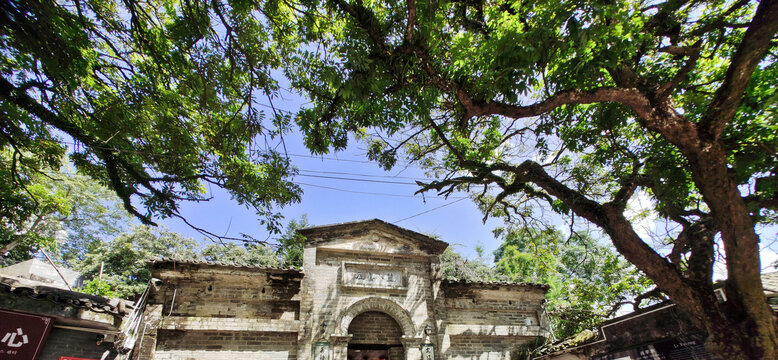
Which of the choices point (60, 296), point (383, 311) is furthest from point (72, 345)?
point (383, 311)

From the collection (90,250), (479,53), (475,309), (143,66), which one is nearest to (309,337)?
(475,309)

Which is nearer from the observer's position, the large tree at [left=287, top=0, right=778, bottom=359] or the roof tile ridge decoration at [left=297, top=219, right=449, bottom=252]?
the large tree at [left=287, top=0, right=778, bottom=359]

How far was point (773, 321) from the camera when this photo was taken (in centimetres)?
418

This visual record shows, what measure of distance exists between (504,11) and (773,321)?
503 cm

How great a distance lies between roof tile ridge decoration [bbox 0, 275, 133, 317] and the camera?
20.3 ft

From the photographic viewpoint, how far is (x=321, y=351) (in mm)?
8406

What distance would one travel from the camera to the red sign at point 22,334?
6.02 meters

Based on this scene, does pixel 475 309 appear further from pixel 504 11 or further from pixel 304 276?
pixel 504 11

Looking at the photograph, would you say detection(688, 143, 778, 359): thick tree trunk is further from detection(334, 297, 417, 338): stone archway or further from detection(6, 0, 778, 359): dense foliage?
detection(334, 297, 417, 338): stone archway

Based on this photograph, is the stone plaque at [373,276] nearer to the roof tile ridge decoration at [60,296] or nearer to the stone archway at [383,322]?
the stone archway at [383,322]

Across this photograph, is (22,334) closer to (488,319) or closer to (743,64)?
(488,319)

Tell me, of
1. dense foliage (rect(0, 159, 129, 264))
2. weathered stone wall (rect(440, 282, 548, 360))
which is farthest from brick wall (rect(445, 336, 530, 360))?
dense foliage (rect(0, 159, 129, 264))

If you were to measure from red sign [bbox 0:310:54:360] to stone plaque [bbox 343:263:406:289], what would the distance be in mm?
5862

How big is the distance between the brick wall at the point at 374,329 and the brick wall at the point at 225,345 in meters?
1.57
